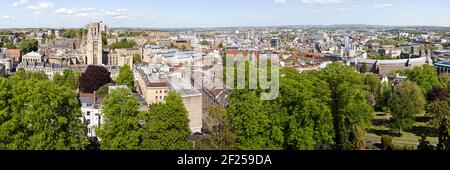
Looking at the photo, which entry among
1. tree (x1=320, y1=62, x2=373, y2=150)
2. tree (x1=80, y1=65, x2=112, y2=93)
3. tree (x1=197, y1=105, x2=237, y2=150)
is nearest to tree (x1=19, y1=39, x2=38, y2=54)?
tree (x1=80, y1=65, x2=112, y2=93)

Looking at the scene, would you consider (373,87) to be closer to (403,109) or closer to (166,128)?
(403,109)

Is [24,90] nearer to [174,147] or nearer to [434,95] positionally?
[174,147]

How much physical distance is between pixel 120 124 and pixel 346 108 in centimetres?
641

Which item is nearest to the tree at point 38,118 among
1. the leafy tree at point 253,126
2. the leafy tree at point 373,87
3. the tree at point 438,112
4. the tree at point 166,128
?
the tree at point 166,128

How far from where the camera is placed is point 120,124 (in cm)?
1138

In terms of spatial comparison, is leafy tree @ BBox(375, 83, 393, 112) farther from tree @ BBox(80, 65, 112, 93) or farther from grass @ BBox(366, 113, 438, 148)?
tree @ BBox(80, 65, 112, 93)

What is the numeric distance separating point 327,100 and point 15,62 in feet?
131

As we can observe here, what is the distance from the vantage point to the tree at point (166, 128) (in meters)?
11.5

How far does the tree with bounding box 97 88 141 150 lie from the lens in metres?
11.3

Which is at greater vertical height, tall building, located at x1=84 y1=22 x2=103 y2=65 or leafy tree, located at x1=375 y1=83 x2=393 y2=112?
tall building, located at x1=84 y1=22 x2=103 y2=65

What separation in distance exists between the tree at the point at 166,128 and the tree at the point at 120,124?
26cm

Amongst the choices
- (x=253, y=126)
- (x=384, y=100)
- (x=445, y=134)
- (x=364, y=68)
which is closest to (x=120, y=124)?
(x=253, y=126)

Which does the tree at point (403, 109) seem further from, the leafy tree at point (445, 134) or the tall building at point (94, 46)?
the tall building at point (94, 46)

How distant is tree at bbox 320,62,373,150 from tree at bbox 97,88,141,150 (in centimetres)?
552
